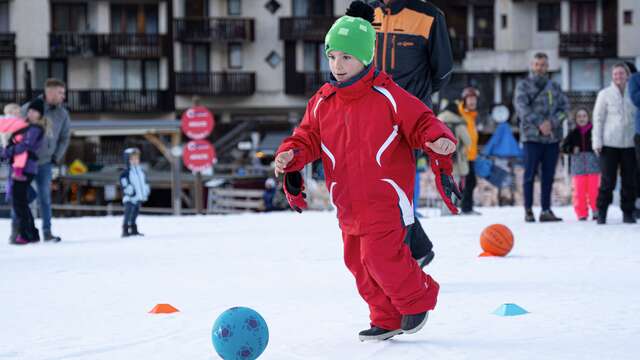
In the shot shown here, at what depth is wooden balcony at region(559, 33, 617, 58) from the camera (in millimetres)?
43875

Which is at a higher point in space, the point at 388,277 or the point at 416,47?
the point at 416,47

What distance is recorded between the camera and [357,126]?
169 inches

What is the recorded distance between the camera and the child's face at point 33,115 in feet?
35.6

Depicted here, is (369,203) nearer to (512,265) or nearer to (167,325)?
(167,325)

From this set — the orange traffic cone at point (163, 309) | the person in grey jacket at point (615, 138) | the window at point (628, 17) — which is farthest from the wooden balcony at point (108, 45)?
the orange traffic cone at point (163, 309)

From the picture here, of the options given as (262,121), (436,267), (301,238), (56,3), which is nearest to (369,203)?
(436,267)

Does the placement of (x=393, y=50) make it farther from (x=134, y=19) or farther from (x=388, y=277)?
(x=134, y=19)

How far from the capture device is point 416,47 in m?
6.31

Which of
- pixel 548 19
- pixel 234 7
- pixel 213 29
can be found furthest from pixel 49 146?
pixel 548 19

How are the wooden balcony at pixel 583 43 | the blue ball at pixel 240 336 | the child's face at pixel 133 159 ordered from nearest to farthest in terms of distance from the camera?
the blue ball at pixel 240 336 → the child's face at pixel 133 159 → the wooden balcony at pixel 583 43

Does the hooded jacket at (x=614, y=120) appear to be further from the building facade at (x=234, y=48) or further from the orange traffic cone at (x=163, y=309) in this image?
the building facade at (x=234, y=48)

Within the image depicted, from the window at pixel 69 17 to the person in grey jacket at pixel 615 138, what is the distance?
118 ft

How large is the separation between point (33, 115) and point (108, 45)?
1317 inches

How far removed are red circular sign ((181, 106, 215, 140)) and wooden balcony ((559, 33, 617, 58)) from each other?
2787 centimetres
